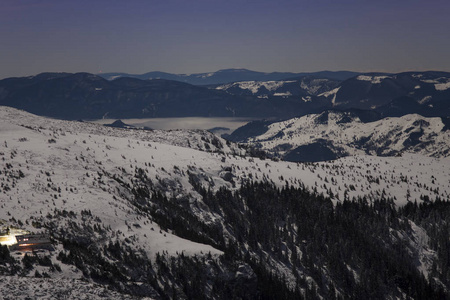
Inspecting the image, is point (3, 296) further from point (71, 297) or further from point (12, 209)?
point (12, 209)

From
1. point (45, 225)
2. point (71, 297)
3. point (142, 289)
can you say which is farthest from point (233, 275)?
point (71, 297)

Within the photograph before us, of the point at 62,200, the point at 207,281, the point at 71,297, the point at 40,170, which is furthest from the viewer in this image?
the point at 40,170

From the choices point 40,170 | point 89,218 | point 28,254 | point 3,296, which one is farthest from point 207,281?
point 40,170

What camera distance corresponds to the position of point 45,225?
435 ft

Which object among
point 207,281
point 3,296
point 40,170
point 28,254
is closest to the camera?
point 3,296

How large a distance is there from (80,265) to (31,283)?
880 inches

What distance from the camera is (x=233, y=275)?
485ft

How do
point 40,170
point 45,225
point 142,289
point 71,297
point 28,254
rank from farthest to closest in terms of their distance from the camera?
point 40,170, point 45,225, point 142,289, point 28,254, point 71,297

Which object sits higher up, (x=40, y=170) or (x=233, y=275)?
(x=40, y=170)

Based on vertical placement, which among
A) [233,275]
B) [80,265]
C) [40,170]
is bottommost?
[233,275]

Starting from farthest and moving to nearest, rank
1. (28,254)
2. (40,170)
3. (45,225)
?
(40,170), (45,225), (28,254)

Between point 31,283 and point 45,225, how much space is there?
4803 centimetres

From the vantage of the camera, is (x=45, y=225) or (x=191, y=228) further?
(x=191, y=228)

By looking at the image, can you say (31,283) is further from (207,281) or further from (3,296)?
(207,281)
